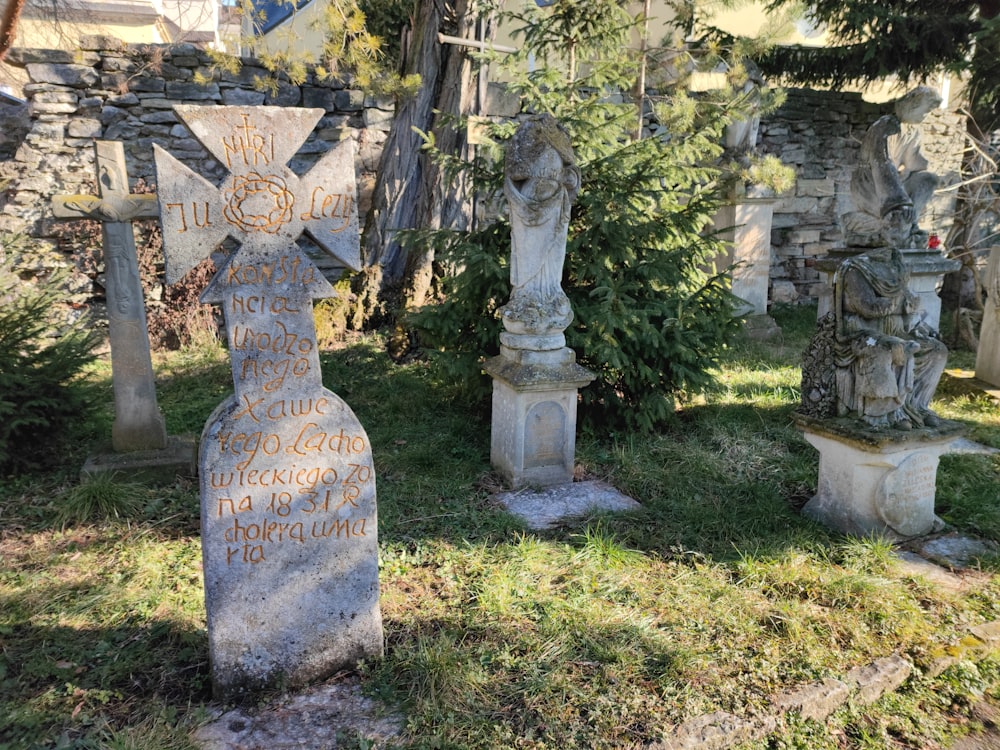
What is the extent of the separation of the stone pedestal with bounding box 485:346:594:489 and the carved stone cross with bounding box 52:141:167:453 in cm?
236

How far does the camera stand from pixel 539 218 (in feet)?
15.6

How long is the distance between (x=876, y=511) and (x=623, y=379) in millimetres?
2178

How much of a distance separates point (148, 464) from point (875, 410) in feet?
14.8

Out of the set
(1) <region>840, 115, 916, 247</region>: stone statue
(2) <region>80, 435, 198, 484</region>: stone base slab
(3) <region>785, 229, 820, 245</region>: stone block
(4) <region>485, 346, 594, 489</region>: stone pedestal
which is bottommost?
(2) <region>80, 435, 198, 484</region>: stone base slab

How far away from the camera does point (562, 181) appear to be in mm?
4754

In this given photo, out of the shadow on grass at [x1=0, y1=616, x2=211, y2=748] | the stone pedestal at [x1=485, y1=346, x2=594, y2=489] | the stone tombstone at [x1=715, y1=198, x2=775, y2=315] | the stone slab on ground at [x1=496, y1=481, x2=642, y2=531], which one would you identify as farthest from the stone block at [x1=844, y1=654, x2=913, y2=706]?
the stone tombstone at [x1=715, y1=198, x2=775, y2=315]

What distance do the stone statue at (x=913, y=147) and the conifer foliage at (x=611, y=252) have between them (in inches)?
65.7

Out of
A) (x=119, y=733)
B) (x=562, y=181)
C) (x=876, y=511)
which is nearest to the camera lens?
(x=119, y=733)

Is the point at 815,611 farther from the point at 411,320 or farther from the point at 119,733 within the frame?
the point at 411,320

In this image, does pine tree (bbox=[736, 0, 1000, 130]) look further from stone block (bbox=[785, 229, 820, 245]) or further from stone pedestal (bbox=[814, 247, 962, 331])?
stone pedestal (bbox=[814, 247, 962, 331])

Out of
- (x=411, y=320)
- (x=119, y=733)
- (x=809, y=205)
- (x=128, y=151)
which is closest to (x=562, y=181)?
(x=411, y=320)

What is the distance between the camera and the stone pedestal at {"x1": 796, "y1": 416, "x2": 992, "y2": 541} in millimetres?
4051

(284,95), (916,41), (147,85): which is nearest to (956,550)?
(284,95)

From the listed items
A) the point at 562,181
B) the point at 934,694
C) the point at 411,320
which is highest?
the point at 562,181
